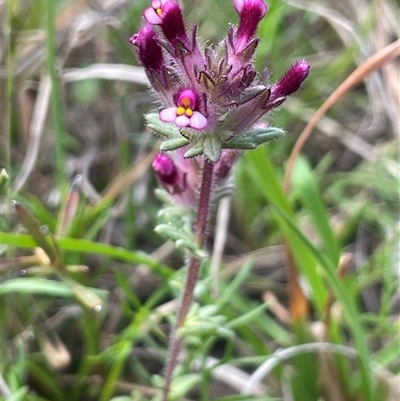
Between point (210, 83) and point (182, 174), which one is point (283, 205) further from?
point (210, 83)

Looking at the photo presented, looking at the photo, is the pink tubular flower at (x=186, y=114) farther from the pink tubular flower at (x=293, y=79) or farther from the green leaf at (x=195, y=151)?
the pink tubular flower at (x=293, y=79)

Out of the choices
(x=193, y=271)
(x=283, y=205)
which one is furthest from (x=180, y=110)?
(x=283, y=205)

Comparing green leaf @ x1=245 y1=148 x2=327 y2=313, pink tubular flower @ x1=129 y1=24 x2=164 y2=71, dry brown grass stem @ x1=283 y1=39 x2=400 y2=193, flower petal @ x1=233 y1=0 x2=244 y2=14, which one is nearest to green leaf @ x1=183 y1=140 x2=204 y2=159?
pink tubular flower @ x1=129 y1=24 x2=164 y2=71

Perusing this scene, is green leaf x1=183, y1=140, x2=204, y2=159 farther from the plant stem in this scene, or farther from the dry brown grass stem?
the dry brown grass stem

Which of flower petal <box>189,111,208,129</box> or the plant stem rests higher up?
flower petal <box>189,111,208,129</box>

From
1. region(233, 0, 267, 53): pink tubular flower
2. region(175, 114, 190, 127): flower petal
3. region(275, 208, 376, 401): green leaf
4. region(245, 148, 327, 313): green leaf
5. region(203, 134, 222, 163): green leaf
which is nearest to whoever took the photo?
region(175, 114, 190, 127): flower petal

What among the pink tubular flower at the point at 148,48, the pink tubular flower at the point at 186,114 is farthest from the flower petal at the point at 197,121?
the pink tubular flower at the point at 148,48

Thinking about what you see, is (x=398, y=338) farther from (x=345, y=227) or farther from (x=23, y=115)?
(x=23, y=115)

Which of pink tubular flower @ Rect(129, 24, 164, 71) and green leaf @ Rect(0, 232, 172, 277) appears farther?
green leaf @ Rect(0, 232, 172, 277)
